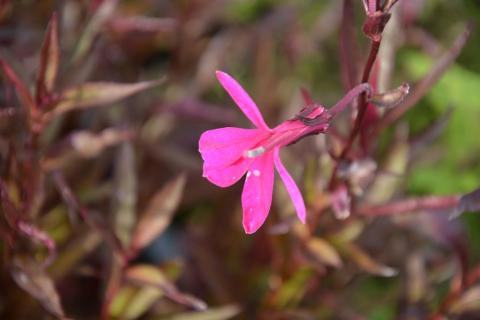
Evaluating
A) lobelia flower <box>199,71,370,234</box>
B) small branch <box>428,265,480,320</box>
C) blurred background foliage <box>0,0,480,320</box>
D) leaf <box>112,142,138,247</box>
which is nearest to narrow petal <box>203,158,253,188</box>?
lobelia flower <box>199,71,370,234</box>

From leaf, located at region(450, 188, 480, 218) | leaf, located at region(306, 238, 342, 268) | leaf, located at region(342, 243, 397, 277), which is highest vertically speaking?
leaf, located at region(450, 188, 480, 218)

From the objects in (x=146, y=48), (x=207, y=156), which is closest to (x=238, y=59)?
(x=146, y=48)

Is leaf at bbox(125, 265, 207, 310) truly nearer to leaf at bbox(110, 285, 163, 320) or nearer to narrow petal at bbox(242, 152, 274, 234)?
leaf at bbox(110, 285, 163, 320)

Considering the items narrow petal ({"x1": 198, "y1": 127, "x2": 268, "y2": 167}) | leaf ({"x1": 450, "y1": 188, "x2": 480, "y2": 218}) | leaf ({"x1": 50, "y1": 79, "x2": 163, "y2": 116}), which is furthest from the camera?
leaf ({"x1": 50, "y1": 79, "x2": 163, "y2": 116})

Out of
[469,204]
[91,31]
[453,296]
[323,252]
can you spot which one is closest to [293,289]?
[323,252]

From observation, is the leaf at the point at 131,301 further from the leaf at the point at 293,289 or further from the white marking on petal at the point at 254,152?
the white marking on petal at the point at 254,152

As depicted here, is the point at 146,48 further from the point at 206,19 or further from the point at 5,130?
the point at 5,130

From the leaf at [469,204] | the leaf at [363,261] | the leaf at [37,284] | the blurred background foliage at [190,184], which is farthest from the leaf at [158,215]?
the leaf at [469,204]
